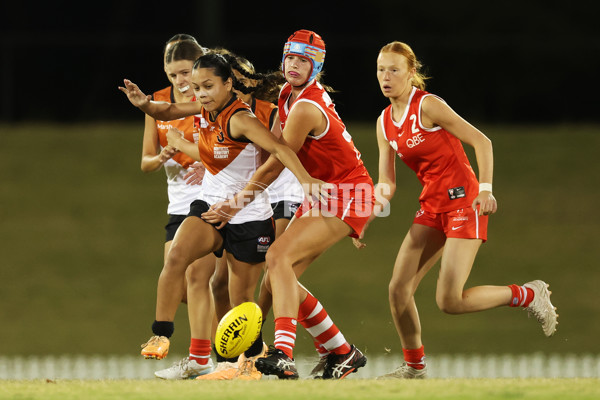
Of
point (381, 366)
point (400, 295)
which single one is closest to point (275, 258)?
point (400, 295)

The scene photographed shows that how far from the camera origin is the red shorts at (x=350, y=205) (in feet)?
22.3

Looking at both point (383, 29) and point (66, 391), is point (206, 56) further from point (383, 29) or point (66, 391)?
point (383, 29)

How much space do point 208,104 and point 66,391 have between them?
2.02 m

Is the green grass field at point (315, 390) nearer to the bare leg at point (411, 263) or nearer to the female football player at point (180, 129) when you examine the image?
the bare leg at point (411, 263)

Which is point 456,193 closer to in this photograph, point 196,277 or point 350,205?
point 350,205

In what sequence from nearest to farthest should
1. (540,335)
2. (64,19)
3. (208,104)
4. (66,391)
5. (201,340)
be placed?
(66,391)
(208,104)
(201,340)
(540,335)
(64,19)

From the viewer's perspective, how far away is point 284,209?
25.9ft

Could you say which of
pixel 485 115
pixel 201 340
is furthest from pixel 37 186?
pixel 201 340

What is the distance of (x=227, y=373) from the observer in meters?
7.18

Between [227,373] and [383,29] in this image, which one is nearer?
[227,373]

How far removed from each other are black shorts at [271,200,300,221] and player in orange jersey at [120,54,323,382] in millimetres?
635

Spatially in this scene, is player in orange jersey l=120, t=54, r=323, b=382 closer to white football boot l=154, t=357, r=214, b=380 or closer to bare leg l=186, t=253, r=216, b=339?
bare leg l=186, t=253, r=216, b=339

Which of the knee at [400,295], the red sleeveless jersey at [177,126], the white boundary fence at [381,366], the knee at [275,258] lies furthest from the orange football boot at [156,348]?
the white boundary fence at [381,366]

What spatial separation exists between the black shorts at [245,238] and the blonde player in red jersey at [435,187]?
62cm
